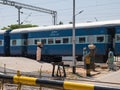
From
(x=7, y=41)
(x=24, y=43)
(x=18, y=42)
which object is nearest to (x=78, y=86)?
(x=24, y=43)

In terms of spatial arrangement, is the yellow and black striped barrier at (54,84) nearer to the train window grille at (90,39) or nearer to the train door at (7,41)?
the train window grille at (90,39)

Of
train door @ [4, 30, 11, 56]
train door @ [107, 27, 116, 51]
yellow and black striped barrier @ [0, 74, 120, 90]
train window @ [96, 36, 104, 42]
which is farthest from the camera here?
train door @ [4, 30, 11, 56]

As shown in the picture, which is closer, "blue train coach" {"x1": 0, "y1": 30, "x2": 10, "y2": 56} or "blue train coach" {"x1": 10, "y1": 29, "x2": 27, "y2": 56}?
"blue train coach" {"x1": 10, "y1": 29, "x2": 27, "y2": 56}

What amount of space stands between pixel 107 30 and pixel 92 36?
1.37 m

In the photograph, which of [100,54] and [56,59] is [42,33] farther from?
[100,54]

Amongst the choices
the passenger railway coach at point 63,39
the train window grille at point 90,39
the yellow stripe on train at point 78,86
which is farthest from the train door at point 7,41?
the yellow stripe on train at point 78,86

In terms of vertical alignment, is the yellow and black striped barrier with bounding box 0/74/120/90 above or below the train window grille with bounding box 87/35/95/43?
below

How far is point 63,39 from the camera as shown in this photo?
33.8 m

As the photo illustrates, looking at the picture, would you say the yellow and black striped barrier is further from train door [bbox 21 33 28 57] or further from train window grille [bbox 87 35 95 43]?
train door [bbox 21 33 28 57]

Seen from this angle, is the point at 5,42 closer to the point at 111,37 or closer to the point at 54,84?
the point at 111,37

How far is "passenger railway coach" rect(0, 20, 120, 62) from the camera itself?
30.8m

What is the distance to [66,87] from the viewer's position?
5.25 meters

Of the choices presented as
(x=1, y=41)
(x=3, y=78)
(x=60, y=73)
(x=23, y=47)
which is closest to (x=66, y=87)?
(x=3, y=78)

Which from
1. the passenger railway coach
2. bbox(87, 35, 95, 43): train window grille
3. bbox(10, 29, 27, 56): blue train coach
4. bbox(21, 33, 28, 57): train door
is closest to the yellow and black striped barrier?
the passenger railway coach
